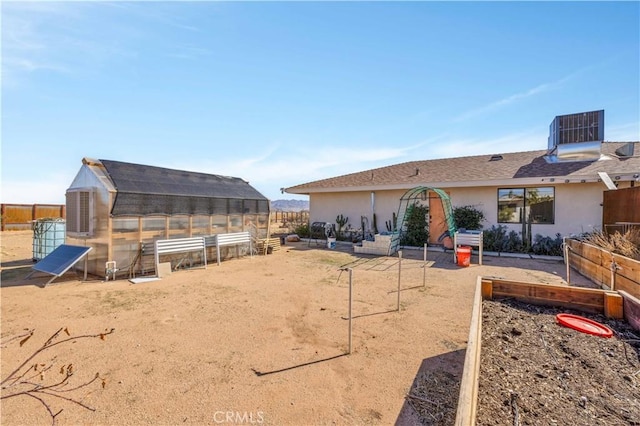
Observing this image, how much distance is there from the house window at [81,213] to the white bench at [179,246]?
6.20 feet

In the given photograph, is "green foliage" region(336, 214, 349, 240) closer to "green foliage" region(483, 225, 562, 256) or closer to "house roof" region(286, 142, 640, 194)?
"house roof" region(286, 142, 640, 194)

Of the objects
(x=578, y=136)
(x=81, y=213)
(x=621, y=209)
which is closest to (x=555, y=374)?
(x=621, y=209)

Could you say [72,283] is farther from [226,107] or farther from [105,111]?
[226,107]

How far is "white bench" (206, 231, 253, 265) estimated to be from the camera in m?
9.84

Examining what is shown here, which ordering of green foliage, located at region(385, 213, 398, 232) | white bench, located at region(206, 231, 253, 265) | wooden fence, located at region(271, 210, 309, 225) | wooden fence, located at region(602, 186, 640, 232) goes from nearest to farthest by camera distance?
wooden fence, located at region(602, 186, 640, 232) → white bench, located at region(206, 231, 253, 265) → green foliage, located at region(385, 213, 398, 232) → wooden fence, located at region(271, 210, 309, 225)

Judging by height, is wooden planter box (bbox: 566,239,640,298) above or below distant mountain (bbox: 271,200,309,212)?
below

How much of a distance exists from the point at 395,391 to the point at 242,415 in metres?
1.51

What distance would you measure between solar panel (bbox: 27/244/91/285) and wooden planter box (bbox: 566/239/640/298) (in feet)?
37.5

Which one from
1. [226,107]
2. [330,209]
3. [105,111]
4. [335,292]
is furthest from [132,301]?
[330,209]

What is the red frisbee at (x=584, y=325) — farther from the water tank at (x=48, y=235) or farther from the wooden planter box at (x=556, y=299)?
the water tank at (x=48, y=235)

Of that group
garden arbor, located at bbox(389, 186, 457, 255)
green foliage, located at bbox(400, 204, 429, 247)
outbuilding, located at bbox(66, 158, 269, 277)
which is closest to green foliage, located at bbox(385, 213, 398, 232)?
garden arbor, located at bbox(389, 186, 457, 255)

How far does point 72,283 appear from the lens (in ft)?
23.9

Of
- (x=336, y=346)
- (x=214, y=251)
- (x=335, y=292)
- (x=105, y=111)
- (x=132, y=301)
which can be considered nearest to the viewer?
(x=336, y=346)

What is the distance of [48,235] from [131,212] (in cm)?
410
